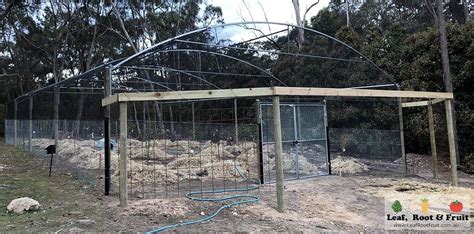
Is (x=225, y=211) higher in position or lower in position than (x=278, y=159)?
lower

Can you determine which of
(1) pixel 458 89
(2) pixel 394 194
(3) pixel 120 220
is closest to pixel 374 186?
(2) pixel 394 194

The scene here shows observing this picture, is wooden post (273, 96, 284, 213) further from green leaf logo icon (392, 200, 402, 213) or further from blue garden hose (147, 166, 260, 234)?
green leaf logo icon (392, 200, 402, 213)

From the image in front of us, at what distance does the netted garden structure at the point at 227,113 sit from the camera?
9289 millimetres

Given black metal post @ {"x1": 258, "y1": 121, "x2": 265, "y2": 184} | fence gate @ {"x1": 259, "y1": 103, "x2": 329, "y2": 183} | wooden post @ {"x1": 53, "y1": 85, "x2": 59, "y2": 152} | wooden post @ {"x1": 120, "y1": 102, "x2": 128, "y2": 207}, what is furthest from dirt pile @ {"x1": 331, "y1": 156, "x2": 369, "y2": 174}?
wooden post @ {"x1": 53, "y1": 85, "x2": 59, "y2": 152}

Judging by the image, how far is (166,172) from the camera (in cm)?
1005

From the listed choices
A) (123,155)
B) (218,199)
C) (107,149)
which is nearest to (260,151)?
(218,199)

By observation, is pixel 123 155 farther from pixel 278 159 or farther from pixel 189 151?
pixel 189 151

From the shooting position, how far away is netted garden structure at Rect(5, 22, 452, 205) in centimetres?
929

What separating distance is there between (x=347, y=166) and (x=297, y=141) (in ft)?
9.50

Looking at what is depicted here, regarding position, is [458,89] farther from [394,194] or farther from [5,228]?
[5,228]

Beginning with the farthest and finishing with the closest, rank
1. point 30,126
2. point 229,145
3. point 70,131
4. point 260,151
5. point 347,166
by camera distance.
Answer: point 30,126 < point 229,145 < point 70,131 < point 347,166 < point 260,151

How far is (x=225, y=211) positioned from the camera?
646 cm

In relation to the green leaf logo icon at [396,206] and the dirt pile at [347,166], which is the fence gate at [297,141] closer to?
the dirt pile at [347,166]

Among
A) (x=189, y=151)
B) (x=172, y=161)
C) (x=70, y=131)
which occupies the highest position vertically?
(x=70, y=131)
